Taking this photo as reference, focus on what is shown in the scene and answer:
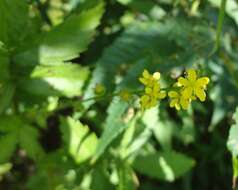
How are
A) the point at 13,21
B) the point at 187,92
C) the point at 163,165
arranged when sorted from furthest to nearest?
the point at 163,165 → the point at 13,21 → the point at 187,92

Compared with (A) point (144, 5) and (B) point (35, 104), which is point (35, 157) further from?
(A) point (144, 5)

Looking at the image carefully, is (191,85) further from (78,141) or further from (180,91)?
(78,141)

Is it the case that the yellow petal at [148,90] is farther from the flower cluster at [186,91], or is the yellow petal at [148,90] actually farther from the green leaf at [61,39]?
the green leaf at [61,39]

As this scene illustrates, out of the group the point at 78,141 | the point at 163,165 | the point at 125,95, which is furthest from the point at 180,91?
the point at 163,165

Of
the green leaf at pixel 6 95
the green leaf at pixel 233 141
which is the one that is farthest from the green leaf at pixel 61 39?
the green leaf at pixel 233 141

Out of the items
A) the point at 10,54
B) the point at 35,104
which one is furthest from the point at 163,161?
the point at 10,54
